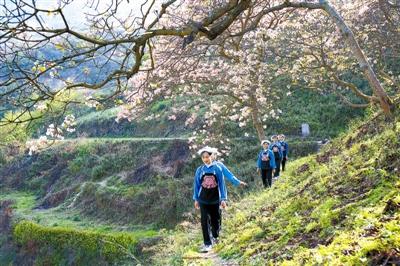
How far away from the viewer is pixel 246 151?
2784 centimetres

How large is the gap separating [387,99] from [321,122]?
20.1 meters

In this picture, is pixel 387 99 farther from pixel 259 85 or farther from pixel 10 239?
pixel 10 239

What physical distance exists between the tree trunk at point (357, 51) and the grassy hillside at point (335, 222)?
20.2 inches

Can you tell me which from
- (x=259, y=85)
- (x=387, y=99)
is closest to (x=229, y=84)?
(x=259, y=85)

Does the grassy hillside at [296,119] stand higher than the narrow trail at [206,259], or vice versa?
the grassy hillside at [296,119]

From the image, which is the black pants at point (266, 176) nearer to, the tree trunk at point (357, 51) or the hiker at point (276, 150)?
the hiker at point (276, 150)

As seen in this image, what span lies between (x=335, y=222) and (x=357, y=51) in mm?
4842

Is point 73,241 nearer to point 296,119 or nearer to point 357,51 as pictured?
point 296,119

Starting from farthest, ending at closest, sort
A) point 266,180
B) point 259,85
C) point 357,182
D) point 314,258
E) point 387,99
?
point 259,85, point 266,180, point 387,99, point 357,182, point 314,258

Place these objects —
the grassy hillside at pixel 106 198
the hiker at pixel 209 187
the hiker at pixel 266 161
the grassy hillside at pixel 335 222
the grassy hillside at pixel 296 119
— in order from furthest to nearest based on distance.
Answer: the grassy hillside at pixel 296 119
the grassy hillside at pixel 106 198
the hiker at pixel 266 161
the hiker at pixel 209 187
the grassy hillside at pixel 335 222

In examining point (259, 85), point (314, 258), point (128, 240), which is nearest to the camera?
point (314, 258)

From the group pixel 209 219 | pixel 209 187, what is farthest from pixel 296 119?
pixel 209 187

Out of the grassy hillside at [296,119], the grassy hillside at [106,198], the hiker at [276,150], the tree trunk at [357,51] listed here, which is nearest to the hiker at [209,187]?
the tree trunk at [357,51]

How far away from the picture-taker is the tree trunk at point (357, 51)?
365 inches
